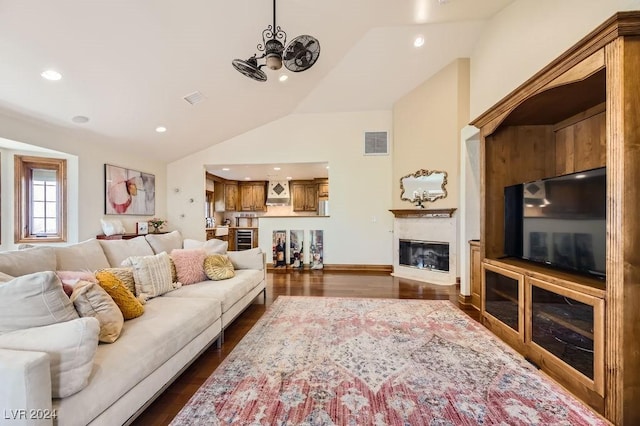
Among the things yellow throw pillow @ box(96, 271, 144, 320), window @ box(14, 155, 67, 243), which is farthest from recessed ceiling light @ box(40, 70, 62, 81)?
yellow throw pillow @ box(96, 271, 144, 320)

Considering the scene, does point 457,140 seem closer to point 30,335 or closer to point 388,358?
point 388,358

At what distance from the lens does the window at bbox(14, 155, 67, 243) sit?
4.06 metres

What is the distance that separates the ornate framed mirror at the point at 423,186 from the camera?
4766mm

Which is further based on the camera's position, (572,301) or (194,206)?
(194,206)

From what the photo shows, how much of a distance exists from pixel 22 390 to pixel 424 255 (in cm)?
501

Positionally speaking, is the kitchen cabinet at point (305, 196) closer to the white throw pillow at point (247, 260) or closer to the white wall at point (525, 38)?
the white throw pillow at point (247, 260)

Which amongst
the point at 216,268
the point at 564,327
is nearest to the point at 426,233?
the point at 564,327

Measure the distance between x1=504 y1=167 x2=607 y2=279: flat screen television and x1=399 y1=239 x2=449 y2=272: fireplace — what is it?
1928 mm

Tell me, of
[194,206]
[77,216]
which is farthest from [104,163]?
[194,206]

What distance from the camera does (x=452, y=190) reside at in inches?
183

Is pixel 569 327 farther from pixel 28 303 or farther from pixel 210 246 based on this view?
pixel 210 246

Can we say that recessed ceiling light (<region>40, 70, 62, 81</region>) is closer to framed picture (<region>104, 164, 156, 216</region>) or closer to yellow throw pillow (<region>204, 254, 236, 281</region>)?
framed picture (<region>104, 164, 156, 216</region>)

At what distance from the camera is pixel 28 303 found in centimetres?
127

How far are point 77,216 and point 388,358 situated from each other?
4864 mm
